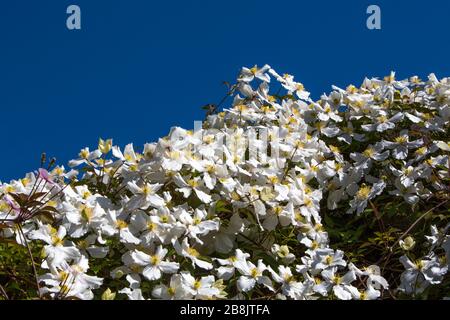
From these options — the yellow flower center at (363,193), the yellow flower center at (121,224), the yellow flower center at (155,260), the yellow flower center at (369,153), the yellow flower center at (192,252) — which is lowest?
the yellow flower center at (155,260)

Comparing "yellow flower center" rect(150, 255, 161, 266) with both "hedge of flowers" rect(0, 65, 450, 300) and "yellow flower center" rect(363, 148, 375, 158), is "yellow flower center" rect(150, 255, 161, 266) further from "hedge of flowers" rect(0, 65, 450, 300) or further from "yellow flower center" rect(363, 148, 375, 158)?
"yellow flower center" rect(363, 148, 375, 158)

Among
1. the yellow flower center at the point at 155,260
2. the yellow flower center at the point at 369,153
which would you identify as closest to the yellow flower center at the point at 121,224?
the yellow flower center at the point at 155,260

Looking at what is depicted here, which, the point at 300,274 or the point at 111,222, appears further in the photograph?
the point at 300,274

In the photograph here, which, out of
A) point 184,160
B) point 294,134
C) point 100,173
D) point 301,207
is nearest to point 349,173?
point 294,134

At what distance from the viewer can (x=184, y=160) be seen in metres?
2.19

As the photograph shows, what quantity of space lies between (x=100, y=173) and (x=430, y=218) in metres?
1.14

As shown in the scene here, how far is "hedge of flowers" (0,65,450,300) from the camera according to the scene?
194 centimetres

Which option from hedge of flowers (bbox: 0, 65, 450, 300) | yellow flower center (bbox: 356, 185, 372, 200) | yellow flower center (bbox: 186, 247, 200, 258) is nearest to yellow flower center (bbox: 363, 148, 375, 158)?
hedge of flowers (bbox: 0, 65, 450, 300)

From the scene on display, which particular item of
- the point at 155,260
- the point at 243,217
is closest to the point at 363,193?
the point at 243,217

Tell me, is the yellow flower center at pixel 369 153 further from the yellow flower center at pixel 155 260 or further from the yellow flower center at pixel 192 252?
the yellow flower center at pixel 155 260

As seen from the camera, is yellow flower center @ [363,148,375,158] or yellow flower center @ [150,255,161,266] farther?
yellow flower center @ [363,148,375,158]

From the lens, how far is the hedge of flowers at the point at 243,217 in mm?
1938
